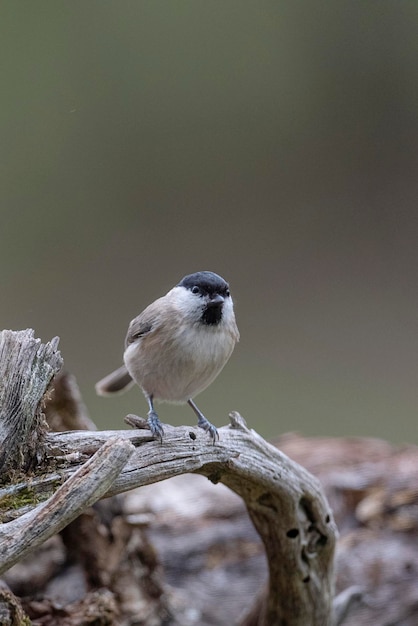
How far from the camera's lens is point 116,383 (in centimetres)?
254

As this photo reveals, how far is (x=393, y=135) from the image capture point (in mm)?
5379

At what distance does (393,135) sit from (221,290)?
11.8ft

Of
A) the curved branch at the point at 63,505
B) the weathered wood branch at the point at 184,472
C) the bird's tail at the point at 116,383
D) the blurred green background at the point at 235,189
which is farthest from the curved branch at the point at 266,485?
the blurred green background at the point at 235,189

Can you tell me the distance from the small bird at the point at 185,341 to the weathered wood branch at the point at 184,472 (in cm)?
21

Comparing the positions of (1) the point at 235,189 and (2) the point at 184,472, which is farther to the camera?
(1) the point at 235,189

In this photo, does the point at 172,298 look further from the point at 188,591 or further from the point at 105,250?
the point at 105,250

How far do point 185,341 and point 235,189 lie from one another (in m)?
3.41

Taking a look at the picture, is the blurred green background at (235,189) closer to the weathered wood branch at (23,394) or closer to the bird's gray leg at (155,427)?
the bird's gray leg at (155,427)

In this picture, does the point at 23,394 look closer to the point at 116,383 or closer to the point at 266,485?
the point at 266,485

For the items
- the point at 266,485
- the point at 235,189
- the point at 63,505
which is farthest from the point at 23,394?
the point at 235,189

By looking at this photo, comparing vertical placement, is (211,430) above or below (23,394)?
below

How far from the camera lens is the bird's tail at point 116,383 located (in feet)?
8.25

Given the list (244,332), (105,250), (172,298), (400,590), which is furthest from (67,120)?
(400,590)

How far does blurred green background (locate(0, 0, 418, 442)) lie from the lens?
15.7ft
